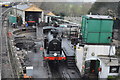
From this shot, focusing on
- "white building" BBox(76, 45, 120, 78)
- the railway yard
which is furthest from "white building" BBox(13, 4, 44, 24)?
"white building" BBox(76, 45, 120, 78)

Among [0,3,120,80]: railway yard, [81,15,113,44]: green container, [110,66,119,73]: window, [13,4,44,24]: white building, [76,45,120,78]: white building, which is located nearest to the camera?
[110,66,119,73]: window

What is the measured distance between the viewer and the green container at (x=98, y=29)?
12695 mm

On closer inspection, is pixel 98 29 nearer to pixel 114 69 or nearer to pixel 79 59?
pixel 79 59

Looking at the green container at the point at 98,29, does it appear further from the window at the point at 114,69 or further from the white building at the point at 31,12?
the white building at the point at 31,12

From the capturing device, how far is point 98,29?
12.8 m

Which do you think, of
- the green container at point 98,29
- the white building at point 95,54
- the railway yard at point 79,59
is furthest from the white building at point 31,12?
the white building at point 95,54

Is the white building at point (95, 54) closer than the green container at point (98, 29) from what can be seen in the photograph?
Yes

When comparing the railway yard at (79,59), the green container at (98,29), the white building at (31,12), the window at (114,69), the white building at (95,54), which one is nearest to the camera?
the window at (114,69)

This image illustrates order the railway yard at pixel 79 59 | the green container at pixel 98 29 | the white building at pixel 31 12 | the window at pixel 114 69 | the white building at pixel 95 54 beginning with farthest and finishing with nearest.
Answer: the white building at pixel 31 12
the green container at pixel 98 29
the white building at pixel 95 54
the railway yard at pixel 79 59
the window at pixel 114 69

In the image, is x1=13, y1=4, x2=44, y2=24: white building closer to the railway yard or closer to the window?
the railway yard

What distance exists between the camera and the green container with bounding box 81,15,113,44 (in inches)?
500

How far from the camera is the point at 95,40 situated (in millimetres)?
12906

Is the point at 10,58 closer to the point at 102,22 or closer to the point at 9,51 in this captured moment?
the point at 9,51

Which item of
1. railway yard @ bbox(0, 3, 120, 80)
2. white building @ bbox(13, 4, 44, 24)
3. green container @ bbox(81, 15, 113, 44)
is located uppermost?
white building @ bbox(13, 4, 44, 24)
